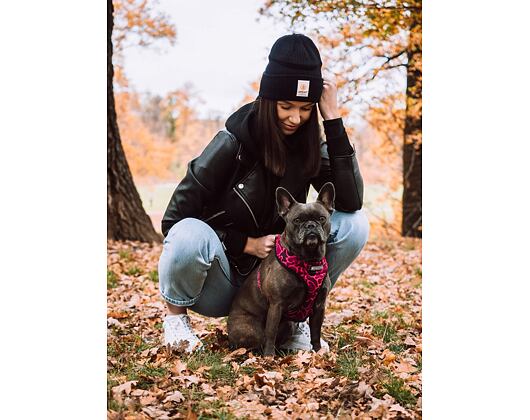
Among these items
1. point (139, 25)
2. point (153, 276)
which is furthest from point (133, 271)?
point (139, 25)

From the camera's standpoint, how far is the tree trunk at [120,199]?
20.3ft

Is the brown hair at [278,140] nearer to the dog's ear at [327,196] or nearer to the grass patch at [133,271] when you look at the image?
the dog's ear at [327,196]

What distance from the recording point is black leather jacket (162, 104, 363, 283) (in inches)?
117

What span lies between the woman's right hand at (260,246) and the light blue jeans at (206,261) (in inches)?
5.4

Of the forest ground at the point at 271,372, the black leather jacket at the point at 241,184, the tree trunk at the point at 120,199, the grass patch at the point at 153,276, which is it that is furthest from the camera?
the tree trunk at the point at 120,199

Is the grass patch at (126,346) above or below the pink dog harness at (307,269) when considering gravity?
below

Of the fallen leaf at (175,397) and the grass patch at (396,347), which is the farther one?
the grass patch at (396,347)

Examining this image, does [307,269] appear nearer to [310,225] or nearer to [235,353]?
[310,225]

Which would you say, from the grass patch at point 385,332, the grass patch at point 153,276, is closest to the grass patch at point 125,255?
the grass patch at point 153,276

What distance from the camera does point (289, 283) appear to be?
2.82 metres
